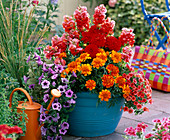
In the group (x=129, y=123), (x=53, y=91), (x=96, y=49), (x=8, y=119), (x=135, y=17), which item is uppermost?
(x=135, y=17)

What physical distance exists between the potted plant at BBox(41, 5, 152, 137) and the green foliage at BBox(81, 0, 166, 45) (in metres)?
4.47

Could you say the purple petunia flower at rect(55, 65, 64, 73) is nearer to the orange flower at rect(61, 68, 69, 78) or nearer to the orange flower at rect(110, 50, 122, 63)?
the orange flower at rect(61, 68, 69, 78)

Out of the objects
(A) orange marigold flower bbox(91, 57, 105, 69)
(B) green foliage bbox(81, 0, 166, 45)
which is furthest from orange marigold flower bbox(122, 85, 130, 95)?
(B) green foliage bbox(81, 0, 166, 45)

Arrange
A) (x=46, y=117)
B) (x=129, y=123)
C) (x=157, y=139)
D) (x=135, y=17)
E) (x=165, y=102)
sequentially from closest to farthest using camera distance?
(x=157, y=139) < (x=46, y=117) < (x=129, y=123) < (x=165, y=102) < (x=135, y=17)

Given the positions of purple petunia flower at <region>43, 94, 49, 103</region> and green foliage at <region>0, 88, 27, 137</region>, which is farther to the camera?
purple petunia flower at <region>43, 94, 49, 103</region>

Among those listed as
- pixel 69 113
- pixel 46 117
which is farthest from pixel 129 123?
pixel 46 117

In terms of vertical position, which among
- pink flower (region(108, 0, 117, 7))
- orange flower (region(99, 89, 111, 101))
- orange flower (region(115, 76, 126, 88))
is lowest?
orange flower (region(99, 89, 111, 101))

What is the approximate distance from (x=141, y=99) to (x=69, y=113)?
1.81 ft

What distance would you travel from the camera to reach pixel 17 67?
276cm

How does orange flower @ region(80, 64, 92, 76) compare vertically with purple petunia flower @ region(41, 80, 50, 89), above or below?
above

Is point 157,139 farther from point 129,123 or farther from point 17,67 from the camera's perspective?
point 17,67

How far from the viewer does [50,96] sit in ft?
7.14

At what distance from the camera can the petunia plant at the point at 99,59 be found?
2.23m

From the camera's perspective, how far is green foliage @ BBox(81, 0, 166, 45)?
22.3 ft
